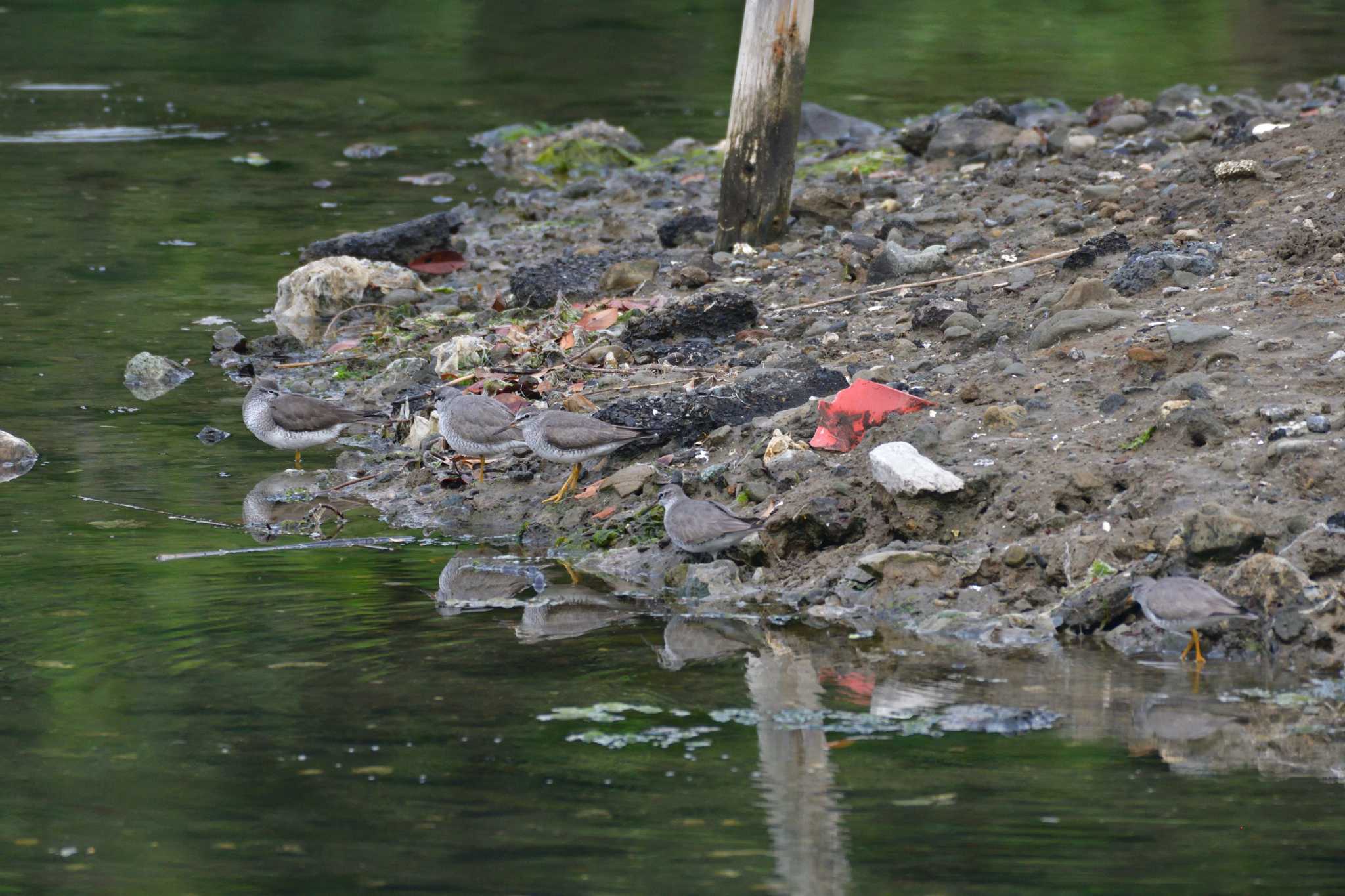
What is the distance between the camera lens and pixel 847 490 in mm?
7539

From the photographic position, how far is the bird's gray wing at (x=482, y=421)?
8602 mm

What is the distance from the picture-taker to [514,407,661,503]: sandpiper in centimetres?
827

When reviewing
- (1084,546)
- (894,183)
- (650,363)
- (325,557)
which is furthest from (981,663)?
(894,183)

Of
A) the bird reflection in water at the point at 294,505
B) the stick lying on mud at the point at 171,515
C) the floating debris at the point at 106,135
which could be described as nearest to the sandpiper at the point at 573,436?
the bird reflection in water at the point at 294,505

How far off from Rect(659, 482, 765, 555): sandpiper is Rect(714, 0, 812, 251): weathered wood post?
4.63 metres

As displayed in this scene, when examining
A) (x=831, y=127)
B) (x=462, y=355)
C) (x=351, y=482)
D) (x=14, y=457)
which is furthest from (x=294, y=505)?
(x=831, y=127)

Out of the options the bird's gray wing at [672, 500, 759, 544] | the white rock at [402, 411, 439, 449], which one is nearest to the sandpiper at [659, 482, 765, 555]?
the bird's gray wing at [672, 500, 759, 544]

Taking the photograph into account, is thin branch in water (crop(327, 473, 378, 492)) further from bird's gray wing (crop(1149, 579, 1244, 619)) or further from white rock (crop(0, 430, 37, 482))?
bird's gray wing (crop(1149, 579, 1244, 619))

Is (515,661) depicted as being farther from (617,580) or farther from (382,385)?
(382,385)

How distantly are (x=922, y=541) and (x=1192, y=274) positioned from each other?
9.34 ft

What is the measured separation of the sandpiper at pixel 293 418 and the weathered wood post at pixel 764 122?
345 cm

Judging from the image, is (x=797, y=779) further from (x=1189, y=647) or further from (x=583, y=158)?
(x=583, y=158)

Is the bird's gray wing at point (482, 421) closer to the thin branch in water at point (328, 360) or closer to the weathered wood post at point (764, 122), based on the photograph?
the thin branch in water at point (328, 360)

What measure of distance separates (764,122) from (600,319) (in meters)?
1.94
